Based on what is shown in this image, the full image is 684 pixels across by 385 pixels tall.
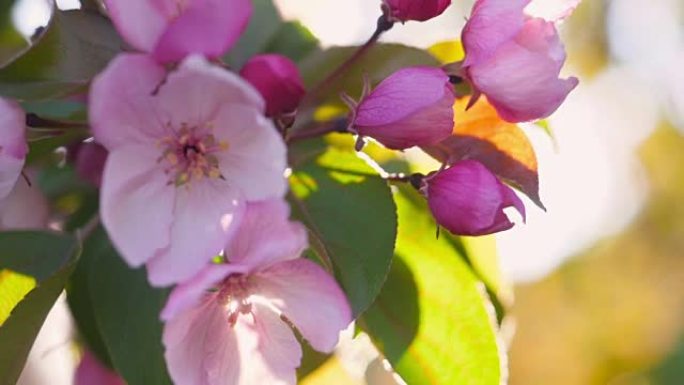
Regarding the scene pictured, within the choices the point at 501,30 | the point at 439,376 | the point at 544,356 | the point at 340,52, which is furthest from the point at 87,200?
the point at 544,356

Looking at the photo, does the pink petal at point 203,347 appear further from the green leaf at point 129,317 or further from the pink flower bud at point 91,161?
the pink flower bud at point 91,161

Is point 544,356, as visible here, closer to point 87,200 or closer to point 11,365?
point 87,200

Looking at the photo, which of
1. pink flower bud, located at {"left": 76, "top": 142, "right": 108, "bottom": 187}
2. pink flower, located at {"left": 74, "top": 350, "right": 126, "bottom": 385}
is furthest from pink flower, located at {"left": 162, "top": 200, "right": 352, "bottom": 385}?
pink flower, located at {"left": 74, "top": 350, "right": 126, "bottom": 385}

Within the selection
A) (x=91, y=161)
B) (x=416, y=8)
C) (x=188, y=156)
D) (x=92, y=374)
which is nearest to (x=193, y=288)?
(x=188, y=156)

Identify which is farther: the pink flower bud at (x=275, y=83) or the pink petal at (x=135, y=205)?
the pink flower bud at (x=275, y=83)

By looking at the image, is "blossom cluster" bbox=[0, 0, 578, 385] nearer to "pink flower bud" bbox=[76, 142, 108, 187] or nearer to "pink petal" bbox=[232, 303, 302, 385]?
"pink petal" bbox=[232, 303, 302, 385]

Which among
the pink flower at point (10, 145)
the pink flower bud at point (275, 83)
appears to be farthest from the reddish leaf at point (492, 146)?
the pink flower at point (10, 145)

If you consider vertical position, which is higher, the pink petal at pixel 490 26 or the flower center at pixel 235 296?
the pink petal at pixel 490 26
